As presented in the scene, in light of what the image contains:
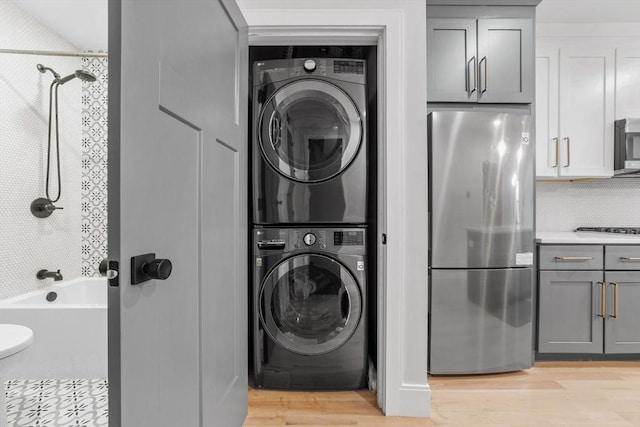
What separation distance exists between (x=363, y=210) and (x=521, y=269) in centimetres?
113

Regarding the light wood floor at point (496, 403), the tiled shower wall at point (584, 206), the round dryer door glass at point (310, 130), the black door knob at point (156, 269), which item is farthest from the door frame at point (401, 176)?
the tiled shower wall at point (584, 206)

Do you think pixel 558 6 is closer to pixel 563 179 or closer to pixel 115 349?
pixel 563 179

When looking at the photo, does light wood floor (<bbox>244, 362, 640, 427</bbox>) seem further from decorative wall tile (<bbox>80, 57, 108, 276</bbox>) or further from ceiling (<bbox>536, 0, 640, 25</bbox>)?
ceiling (<bbox>536, 0, 640, 25</bbox>)

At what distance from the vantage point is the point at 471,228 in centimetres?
219

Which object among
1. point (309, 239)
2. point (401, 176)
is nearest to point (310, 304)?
point (309, 239)

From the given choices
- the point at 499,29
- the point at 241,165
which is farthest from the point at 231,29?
the point at 499,29

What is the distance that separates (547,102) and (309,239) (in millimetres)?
2170

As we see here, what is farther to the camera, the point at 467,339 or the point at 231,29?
the point at 467,339

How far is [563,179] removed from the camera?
2.90m

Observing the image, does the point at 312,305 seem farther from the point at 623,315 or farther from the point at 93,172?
the point at 623,315

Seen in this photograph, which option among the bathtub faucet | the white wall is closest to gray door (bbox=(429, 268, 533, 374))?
the bathtub faucet

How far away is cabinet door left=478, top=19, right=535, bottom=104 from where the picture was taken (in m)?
2.33

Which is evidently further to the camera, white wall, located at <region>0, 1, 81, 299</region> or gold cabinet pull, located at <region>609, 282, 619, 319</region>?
gold cabinet pull, located at <region>609, 282, 619, 319</region>

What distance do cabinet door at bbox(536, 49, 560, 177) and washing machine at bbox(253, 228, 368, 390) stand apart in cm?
177
